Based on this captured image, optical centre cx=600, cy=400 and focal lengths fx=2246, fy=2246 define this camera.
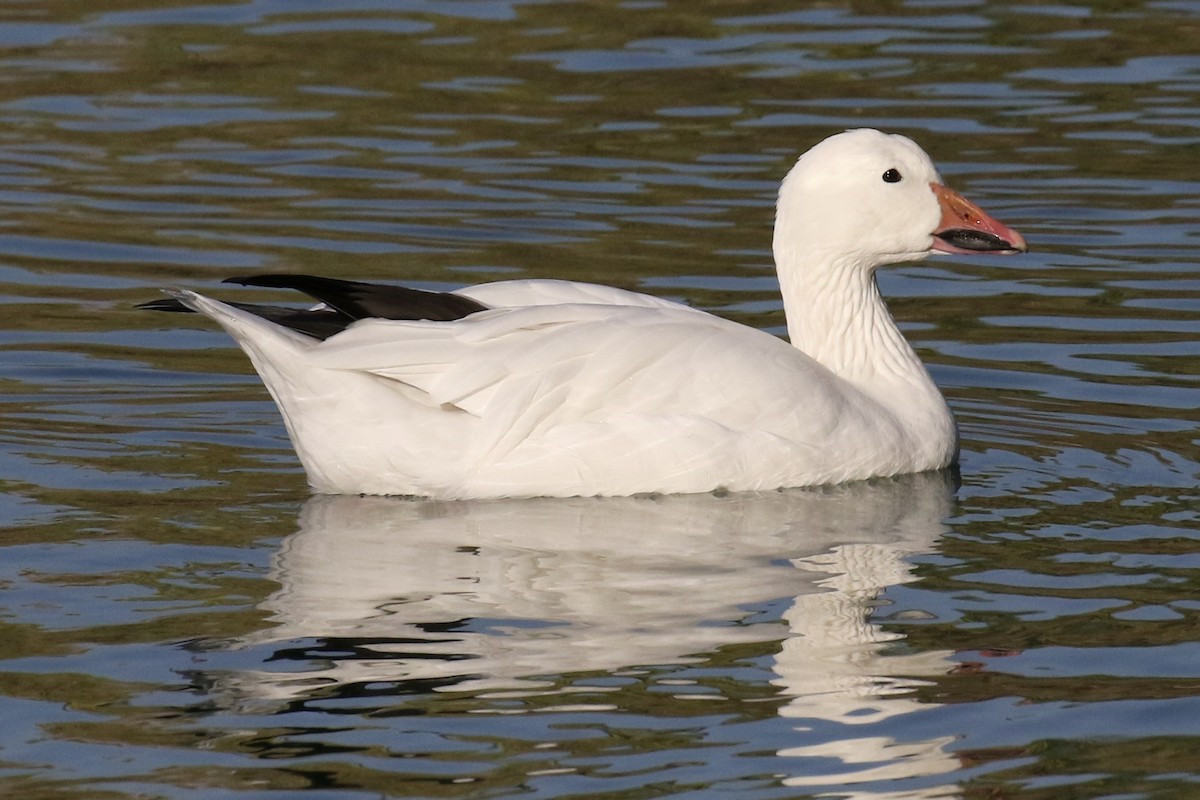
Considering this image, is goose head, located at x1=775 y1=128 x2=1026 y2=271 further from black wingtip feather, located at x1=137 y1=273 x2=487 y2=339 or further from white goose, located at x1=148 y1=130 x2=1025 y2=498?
black wingtip feather, located at x1=137 y1=273 x2=487 y2=339

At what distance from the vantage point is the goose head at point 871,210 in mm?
8648

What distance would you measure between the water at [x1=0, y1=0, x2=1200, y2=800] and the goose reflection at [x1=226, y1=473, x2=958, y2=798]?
2 cm

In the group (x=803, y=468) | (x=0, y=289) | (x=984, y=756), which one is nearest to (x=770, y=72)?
(x=0, y=289)

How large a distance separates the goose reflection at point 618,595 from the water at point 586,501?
22 mm

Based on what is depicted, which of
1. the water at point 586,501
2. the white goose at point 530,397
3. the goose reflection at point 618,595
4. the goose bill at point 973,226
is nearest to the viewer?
the water at point 586,501

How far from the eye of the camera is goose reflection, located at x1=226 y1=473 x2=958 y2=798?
5875 millimetres

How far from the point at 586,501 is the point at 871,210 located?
1715mm

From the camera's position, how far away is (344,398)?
25.9 ft

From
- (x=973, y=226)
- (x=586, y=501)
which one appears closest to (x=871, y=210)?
(x=973, y=226)

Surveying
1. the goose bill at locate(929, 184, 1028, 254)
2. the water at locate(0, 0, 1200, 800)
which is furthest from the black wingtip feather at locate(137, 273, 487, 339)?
the goose bill at locate(929, 184, 1028, 254)

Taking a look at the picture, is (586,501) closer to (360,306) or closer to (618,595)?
(360,306)

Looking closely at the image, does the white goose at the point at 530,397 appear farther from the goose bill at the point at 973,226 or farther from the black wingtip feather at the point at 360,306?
the goose bill at the point at 973,226

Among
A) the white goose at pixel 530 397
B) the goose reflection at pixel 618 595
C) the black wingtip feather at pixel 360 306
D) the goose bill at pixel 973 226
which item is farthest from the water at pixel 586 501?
the goose bill at pixel 973 226

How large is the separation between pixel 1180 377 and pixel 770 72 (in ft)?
21.3
